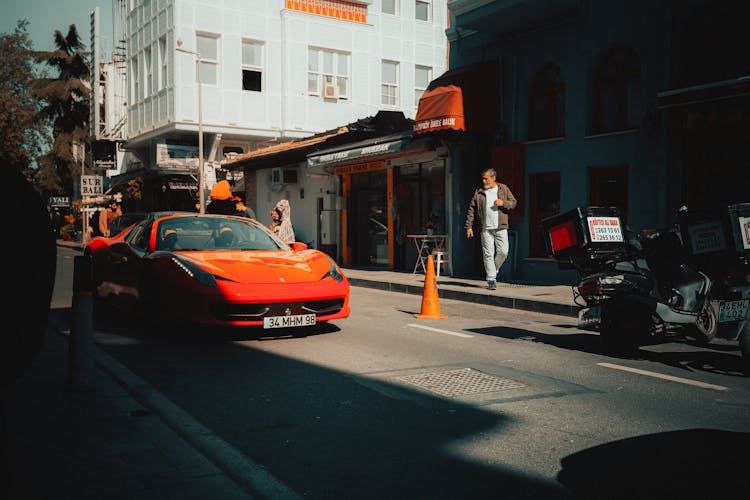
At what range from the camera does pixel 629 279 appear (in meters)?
6.71

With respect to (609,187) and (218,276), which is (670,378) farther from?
(609,187)

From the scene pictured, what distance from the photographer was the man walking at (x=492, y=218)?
503 inches

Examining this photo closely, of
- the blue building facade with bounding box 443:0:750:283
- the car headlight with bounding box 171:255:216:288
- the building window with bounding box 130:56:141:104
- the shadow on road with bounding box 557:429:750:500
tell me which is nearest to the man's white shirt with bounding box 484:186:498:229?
the blue building facade with bounding box 443:0:750:283

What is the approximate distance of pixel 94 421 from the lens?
14.1ft

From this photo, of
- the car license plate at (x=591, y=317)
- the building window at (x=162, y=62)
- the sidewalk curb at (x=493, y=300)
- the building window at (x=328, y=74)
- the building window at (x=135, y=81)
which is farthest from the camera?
the building window at (x=135, y=81)

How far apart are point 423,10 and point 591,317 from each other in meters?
28.2

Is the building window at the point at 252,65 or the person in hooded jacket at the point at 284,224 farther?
the building window at the point at 252,65

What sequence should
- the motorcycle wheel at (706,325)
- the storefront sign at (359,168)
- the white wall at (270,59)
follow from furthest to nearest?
the white wall at (270,59)
the storefront sign at (359,168)
the motorcycle wheel at (706,325)

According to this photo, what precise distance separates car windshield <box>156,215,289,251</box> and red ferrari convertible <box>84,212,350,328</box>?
0.01 m

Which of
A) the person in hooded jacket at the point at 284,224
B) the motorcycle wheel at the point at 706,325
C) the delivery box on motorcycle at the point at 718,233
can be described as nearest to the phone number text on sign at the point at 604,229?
the delivery box on motorcycle at the point at 718,233

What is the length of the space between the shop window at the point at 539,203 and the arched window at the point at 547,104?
93 cm

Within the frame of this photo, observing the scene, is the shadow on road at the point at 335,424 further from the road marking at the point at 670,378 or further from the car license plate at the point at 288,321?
the road marking at the point at 670,378

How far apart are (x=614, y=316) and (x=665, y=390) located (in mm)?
1545

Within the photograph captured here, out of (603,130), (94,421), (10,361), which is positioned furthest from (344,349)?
(603,130)
